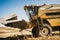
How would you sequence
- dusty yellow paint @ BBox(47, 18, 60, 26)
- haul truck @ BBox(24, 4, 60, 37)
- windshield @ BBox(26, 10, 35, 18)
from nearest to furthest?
dusty yellow paint @ BBox(47, 18, 60, 26) < haul truck @ BBox(24, 4, 60, 37) < windshield @ BBox(26, 10, 35, 18)

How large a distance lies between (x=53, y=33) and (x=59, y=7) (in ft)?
6.37

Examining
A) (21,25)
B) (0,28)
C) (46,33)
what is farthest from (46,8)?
(0,28)

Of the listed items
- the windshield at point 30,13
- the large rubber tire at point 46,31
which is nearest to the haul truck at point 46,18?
the large rubber tire at point 46,31

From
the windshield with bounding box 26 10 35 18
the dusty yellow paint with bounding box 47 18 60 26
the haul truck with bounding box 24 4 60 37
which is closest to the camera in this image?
the dusty yellow paint with bounding box 47 18 60 26

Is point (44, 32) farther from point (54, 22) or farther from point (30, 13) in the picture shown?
point (30, 13)

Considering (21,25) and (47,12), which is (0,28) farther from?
(47,12)

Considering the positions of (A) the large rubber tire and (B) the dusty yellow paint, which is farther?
(A) the large rubber tire

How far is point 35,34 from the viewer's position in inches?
733

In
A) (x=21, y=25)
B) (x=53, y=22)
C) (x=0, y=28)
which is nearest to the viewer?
(x=0, y=28)

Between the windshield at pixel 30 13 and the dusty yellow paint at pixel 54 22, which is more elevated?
the windshield at pixel 30 13

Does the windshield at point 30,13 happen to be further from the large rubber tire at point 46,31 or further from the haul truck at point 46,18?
the large rubber tire at point 46,31

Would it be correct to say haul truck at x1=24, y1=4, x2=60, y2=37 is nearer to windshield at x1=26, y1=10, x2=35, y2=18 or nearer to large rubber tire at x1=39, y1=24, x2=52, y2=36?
large rubber tire at x1=39, y1=24, x2=52, y2=36

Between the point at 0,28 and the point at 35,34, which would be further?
the point at 35,34

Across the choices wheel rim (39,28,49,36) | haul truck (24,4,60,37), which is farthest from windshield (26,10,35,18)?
wheel rim (39,28,49,36)
